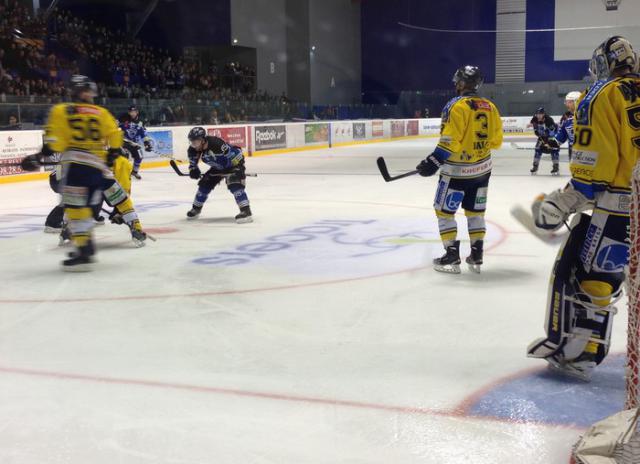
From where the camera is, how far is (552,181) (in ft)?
38.2

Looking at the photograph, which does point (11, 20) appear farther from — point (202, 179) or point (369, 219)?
point (369, 219)

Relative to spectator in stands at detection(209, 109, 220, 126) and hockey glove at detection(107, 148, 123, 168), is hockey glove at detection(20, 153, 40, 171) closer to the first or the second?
hockey glove at detection(107, 148, 123, 168)

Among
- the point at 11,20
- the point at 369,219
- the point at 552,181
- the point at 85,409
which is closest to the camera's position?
the point at 85,409

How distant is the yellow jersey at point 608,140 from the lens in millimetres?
2605

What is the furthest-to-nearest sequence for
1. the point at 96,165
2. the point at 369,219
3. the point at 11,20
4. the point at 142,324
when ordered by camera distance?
the point at 11,20 < the point at 369,219 < the point at 96,165 < the point at 142,324

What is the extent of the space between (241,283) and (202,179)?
10.8ft

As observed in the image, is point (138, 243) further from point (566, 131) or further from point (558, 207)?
point (566, 131)

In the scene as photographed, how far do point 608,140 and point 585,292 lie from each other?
597mm

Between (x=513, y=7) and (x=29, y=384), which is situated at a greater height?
(x=513, y=7)

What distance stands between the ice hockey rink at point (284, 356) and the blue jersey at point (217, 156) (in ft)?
3.57

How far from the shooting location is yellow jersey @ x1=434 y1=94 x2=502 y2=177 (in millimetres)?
4789

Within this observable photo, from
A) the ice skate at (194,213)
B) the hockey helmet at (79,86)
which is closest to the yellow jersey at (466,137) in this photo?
the hockey helmet at (79,86)

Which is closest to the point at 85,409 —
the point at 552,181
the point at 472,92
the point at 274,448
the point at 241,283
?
the point at 274,448

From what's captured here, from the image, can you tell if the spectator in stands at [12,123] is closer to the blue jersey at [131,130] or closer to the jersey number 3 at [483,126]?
the blue jersey at [131,130]
